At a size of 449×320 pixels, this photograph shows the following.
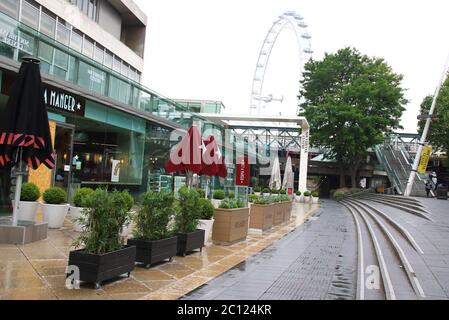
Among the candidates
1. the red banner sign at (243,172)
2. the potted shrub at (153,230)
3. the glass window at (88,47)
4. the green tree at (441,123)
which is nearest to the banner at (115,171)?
the red banner sign at (243,172)


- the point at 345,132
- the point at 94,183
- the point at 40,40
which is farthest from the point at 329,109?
the point at 40,40

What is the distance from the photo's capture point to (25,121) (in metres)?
7.31

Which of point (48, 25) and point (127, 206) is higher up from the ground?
point (48, 25)

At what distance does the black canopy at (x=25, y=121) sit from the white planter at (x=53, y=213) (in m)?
2.24

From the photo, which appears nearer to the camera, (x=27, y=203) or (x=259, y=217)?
(x=27, y=203)

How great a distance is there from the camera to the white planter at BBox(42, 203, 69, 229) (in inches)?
381

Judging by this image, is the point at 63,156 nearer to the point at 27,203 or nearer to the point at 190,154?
the point at 27,203

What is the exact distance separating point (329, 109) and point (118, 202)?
3422cm

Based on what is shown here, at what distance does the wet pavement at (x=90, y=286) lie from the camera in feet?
16.6

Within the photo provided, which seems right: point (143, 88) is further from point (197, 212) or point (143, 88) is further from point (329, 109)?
point (329, 109)

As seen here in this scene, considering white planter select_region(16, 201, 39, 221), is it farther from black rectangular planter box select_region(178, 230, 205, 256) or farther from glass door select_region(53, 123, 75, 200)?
glass door select_region(53, 123, 75, 200)

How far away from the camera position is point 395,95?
38.8 metres

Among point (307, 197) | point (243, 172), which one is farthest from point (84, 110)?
point (307, 197)

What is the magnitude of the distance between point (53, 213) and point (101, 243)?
4.88 metres
